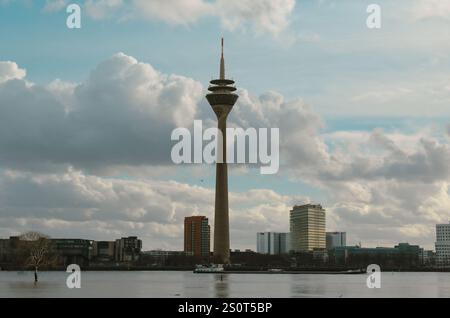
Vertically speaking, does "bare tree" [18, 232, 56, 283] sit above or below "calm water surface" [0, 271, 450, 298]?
above

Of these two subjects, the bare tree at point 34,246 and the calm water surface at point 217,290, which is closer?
the calm water surface at point 217,290

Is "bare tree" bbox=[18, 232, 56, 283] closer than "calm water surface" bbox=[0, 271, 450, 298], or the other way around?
"calm water surface" bbox=[0, 271, 450, 298]

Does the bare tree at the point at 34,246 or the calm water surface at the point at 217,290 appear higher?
the bare tree at the point at 34,246

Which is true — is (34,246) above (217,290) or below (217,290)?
above

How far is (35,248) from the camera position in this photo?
14850cm

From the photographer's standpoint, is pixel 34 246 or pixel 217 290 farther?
pixel 34 246
